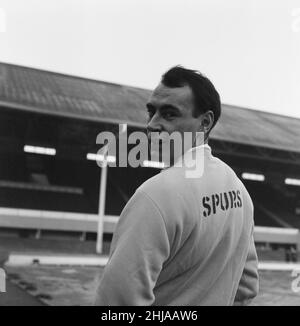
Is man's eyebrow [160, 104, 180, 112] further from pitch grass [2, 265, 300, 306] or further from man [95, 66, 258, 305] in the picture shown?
pitch grass [2, 265, 300, 306]

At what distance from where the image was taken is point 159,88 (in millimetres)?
1235

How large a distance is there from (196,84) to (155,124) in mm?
168

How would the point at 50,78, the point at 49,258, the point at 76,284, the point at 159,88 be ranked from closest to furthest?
1. the point at 159,88
2. the point at 76,284
3. the point at 49,258
4. the point at 50,78

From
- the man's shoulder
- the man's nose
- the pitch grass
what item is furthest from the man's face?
the pitch grass

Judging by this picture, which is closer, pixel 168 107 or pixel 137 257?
pixel 137 257

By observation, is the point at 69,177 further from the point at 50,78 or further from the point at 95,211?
the point at 50,78

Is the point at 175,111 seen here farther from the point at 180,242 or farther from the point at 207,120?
the point at 180,242

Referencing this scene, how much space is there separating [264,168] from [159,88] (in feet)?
73.9

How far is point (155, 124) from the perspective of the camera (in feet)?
3.98

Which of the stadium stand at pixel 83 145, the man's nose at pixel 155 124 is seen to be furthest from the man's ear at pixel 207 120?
the stadium stand at pixel 83 145

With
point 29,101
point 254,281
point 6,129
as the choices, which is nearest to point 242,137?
point 29,101

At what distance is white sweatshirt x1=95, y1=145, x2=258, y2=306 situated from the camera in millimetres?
979

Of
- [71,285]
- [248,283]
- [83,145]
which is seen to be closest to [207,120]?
[248,283]

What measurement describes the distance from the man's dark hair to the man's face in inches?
0.5
